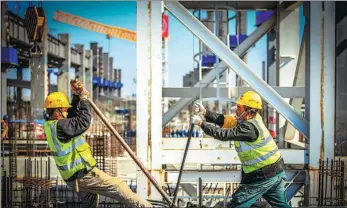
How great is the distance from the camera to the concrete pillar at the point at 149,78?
17.1 ft

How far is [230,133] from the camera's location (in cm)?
459

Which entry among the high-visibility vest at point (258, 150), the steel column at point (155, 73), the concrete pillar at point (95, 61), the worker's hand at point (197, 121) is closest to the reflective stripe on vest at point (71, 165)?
the steel column at point (155, 73)

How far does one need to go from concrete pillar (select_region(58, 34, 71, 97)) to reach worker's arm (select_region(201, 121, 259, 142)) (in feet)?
89.9

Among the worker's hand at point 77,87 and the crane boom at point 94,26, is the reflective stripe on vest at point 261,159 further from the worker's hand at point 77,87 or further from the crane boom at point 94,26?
the crane boom at point 94,26

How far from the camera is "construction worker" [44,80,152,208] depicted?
185 inches

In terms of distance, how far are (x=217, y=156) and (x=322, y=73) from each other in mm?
1826

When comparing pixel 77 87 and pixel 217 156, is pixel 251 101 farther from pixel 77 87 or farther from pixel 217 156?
pixel 77 87

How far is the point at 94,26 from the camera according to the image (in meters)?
31.2

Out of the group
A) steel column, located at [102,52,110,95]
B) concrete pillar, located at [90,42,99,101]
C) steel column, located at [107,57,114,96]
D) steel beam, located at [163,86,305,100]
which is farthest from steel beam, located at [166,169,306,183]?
steel column, located at [107,57,114,96]

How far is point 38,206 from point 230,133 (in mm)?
3929

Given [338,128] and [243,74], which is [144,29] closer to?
[243,74]

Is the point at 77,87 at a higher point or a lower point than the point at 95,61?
lower

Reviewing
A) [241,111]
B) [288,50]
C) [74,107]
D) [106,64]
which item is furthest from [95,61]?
[241,111]

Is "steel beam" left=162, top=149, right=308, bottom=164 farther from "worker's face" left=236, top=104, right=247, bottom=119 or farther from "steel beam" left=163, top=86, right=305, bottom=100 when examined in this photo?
"steel beam" left=163, top=86, right=305, bottom=100
